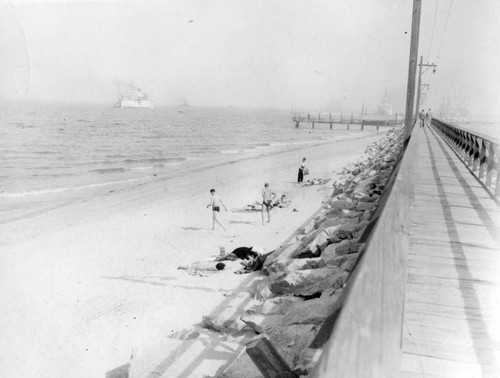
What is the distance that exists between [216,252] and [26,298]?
4.41 m

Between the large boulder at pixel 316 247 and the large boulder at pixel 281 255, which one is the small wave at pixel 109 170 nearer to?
the large boulder at pixel 281 255

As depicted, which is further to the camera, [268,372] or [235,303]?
[235,303]

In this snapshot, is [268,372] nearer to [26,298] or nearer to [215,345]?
[215,345]

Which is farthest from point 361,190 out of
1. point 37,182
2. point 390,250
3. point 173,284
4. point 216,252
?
point 37,182

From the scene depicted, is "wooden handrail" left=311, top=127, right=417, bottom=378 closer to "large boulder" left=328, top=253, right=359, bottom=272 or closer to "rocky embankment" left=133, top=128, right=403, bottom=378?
"rocky embankment" left=133, top=128, right=403, bottom=378

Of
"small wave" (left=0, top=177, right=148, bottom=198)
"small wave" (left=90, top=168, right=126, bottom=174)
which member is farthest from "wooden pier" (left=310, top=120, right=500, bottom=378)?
"small wave" (left=90, top=168, right=126, bottom=174)

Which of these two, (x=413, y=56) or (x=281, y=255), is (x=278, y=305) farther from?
(x=413, y=56)

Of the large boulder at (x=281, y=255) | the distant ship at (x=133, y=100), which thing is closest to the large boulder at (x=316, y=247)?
the large boulder at (x=281, y=255)

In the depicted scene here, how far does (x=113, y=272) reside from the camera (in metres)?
10.3

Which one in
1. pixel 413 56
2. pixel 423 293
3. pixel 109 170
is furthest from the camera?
pixel 109 170

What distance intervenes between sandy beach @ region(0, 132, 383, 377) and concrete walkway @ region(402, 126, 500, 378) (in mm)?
3423

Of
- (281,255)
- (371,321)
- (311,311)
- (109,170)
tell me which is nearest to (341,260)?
(311,311)

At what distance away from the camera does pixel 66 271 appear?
10.8m

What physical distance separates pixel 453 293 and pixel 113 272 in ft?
27.9
